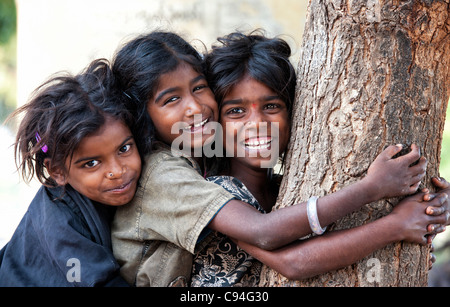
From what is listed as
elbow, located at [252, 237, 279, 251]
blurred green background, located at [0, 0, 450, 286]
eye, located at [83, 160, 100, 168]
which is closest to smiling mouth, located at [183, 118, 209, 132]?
eye, located at [83, 160, 100, 168]

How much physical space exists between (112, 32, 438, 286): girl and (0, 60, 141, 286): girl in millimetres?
99

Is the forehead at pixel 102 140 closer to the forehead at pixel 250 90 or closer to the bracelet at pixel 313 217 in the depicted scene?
the forehead at pixel 250 90

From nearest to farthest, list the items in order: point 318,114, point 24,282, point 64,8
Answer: point 318,114 → point 24,282 → point 64,8

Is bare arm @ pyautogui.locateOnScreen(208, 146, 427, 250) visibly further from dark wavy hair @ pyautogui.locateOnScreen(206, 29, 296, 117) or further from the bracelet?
dark wavy hair @ pyautogui.locateOnScreen(206, 29, 296, 117)

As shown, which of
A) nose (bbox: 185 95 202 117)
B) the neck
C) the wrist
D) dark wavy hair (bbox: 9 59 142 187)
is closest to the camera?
the wrist

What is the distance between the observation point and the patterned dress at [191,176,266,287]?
2.33 m

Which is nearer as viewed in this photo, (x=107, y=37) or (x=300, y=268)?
(x=300, y=268)

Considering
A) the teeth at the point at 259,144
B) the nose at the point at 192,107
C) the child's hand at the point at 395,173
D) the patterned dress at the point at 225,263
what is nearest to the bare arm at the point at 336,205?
the child's hand at the point at 395,173

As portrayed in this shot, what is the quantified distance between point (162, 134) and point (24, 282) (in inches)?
35.5

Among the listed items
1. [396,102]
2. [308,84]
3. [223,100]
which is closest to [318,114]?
[308,84]

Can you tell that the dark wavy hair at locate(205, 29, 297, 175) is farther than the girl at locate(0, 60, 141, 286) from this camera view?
Yes

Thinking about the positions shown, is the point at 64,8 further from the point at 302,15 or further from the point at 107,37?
the point at 302,15

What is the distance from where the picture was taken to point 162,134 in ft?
8.30

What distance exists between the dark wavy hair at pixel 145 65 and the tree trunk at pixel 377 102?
0.72 m
